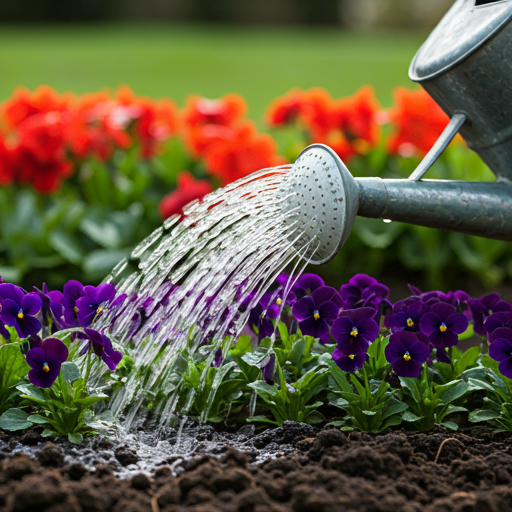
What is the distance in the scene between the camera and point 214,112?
14.7ft

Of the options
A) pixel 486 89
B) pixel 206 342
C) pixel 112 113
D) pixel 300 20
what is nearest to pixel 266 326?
pixel 206 342

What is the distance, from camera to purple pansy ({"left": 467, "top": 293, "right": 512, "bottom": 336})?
196 centimetres

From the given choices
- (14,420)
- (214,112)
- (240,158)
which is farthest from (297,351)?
(214,112)

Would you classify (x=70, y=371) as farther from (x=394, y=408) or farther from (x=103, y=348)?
(x=394, y=408)

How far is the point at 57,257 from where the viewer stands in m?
3.82

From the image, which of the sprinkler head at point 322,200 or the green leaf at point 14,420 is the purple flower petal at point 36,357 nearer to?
the green leaf at point 14,420

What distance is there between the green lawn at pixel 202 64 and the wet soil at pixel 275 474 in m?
7.73

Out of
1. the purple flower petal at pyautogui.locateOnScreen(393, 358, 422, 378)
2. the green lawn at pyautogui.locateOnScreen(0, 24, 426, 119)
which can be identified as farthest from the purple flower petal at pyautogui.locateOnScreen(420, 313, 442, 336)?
the green lawn at pyautogui.locateOnScreen(0, 24, 426, 119)

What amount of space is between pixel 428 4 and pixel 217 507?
26.1 metres

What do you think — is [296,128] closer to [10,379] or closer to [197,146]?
[197,146]

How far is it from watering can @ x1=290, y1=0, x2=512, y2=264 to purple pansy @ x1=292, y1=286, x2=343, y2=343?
0.15m

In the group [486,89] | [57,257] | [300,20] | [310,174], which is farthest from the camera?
[300,20]

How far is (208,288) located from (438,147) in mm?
662

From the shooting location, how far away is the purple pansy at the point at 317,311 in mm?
1831
